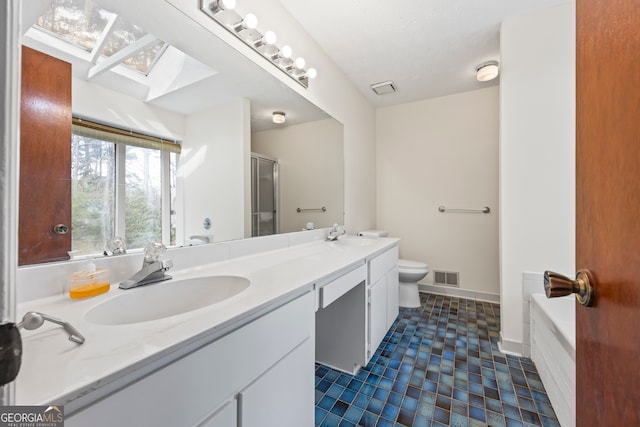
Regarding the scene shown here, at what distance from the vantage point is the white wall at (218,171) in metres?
1.16

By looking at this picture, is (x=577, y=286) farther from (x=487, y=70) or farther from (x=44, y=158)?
(x=487, y=70)

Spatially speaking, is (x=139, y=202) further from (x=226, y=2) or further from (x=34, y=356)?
(x=226, y=2)

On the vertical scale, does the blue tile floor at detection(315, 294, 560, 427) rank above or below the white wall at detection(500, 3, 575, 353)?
below

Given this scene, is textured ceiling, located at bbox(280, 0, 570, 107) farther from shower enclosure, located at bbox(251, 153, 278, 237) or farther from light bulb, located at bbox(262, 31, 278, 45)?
shower enclosure, located at bbox(251, 153, 278, 237)

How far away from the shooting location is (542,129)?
5.56ft

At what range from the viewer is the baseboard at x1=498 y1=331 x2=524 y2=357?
5.70 ft

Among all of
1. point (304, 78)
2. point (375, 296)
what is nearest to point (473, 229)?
point (375, 296)

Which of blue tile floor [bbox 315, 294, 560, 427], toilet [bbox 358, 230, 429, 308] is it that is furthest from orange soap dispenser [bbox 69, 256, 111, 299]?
toilet [bbox 358, 230, 429, 308]

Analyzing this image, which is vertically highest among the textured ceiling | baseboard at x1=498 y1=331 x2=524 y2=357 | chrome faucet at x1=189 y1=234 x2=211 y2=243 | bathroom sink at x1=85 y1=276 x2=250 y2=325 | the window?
the textured ceiling

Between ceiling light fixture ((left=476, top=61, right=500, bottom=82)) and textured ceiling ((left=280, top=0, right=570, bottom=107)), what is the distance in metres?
0.06

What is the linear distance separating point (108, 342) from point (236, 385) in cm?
31

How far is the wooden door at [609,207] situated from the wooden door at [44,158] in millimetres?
1287

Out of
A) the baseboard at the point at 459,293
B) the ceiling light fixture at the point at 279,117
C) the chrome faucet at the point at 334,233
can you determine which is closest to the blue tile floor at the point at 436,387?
the baseboard at the point at 459,293

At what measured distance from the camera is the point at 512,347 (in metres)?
1.76
